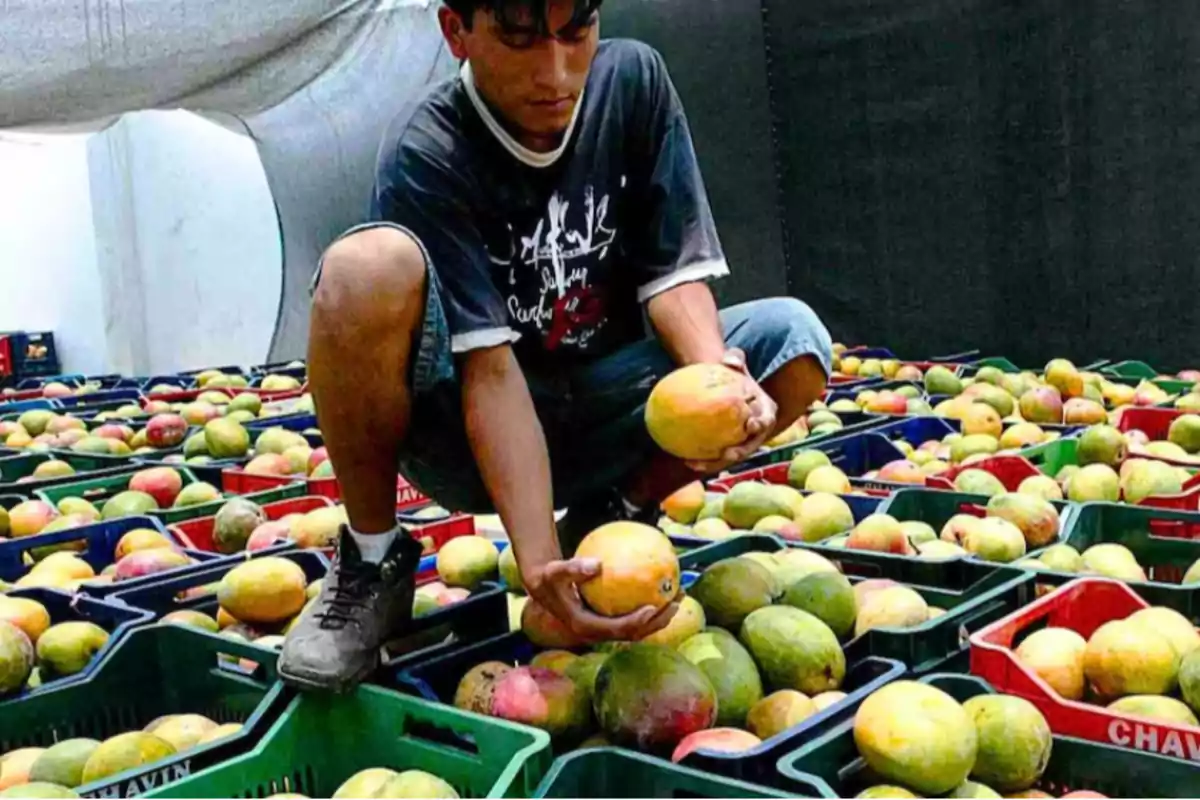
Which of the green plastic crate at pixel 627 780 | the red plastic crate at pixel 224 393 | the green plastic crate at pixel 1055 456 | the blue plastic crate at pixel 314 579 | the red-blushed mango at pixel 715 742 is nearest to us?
the green plastic crate at pixel 627 780

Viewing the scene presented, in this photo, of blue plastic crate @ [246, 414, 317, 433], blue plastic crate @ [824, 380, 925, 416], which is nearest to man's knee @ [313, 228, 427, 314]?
blue plastic crate @ [246, 414, 317, 433]

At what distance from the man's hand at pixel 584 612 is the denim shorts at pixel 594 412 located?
1.36ft

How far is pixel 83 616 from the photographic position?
230cm

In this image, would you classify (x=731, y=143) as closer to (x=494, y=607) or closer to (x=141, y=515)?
(x=141, y=515)

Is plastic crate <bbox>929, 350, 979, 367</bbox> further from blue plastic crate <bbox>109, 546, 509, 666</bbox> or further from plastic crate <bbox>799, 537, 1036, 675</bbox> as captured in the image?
blue plastic crate <bbox>109, 546, 509, 666</bbox>

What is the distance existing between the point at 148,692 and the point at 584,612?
3.01ft

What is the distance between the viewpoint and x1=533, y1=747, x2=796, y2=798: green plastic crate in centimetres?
144

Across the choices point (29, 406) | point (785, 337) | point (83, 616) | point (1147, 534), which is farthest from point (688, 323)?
point (29, 406)

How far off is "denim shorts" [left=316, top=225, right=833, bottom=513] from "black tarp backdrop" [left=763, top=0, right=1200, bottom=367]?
346 cm

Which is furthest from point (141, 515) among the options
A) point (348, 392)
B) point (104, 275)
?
point (104, 275)

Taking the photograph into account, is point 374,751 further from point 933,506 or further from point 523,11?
point 933,506

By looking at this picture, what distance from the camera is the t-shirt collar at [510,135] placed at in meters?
1.92

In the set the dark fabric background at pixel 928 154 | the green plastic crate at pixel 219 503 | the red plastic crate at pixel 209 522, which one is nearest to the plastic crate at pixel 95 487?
the green plastic crate at pixel 219 503

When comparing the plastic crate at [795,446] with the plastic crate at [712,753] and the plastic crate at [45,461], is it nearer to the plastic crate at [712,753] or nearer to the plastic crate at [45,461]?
the plastic crate at [712,753]
